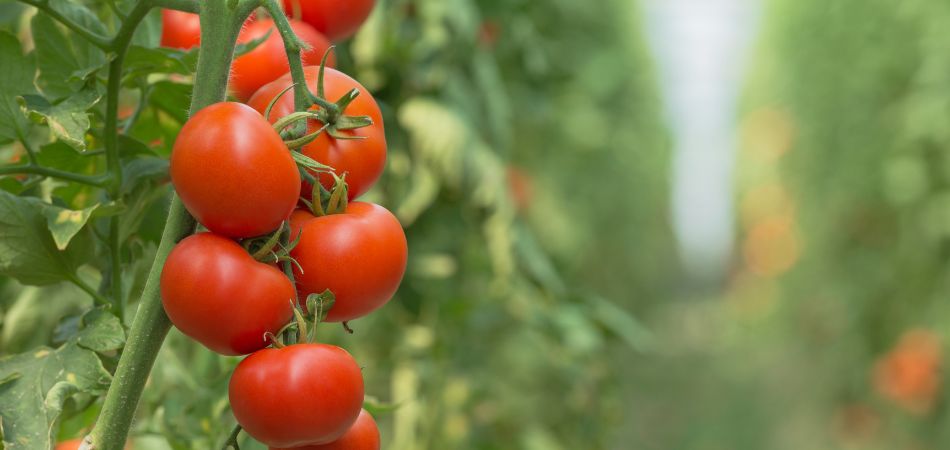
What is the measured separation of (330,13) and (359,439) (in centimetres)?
24

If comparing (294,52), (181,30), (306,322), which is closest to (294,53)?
(294,52)

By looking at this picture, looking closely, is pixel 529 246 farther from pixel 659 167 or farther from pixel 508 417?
pixel 659 167

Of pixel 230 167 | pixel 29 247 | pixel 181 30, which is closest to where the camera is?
pixel 230 167

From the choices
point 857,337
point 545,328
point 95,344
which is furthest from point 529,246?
point 857,337

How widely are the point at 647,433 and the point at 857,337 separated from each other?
5.91 ft

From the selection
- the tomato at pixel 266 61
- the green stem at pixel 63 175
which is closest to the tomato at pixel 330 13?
the tomato at pixel 266 61

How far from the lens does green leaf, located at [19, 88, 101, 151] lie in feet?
1.49

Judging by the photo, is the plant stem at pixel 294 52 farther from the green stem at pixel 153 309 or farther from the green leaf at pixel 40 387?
the green leaf at pixel 40 387

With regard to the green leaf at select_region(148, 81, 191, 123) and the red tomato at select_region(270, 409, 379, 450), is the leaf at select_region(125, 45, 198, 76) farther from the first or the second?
the red tomato at select_region(270, 409, 379, 450)

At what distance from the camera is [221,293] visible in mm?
396

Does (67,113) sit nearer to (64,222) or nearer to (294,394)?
(64,222)

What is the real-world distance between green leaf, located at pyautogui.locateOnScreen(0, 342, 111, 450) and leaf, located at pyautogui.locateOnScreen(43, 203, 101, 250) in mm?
48

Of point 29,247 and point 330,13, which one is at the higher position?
point 330,13

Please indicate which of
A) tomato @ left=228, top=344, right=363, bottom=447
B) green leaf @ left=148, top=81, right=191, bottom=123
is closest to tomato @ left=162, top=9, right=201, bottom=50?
green leaf @ left=148, top=81, right=191, bottom=123
